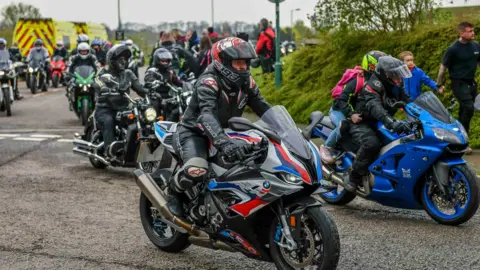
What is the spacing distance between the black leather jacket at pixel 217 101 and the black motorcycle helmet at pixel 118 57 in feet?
17.6

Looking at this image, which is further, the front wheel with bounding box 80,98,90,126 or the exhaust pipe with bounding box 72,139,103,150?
the front wheel with bounding box 80,98,90,126

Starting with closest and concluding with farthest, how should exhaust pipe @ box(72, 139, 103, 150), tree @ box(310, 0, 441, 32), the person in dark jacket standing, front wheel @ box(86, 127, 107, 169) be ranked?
exhaust pipe @ box(72, 139, 103, 150) → front wheel @ box(86, 127, 107, 169) → tree @ box(310, 0, 441, 32) → the person in dark jacket standing

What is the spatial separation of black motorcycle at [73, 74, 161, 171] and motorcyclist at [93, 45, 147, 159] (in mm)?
83

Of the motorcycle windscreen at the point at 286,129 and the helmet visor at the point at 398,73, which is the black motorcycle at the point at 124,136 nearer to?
the helmet visor at the point at 398,73

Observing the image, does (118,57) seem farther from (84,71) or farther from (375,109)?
(84,71)

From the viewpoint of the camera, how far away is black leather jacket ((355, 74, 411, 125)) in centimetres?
844

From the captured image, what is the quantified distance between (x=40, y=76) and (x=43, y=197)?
68.8 ft

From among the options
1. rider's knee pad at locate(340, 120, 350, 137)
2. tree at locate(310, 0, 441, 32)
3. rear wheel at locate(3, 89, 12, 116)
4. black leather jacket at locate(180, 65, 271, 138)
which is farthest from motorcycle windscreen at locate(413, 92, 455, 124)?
rear wheel at locate(3, 89, 12, 116)

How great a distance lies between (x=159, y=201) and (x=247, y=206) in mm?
1097

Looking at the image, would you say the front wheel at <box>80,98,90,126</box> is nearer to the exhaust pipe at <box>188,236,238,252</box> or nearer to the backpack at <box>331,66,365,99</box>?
the backpack at <box>331,66,365,99</box>

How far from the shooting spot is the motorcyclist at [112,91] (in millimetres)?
11836

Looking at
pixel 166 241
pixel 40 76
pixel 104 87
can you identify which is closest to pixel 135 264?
pixel 166 241

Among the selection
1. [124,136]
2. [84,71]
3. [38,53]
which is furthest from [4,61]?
[124,136]

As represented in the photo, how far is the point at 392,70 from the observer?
8.45 metres
